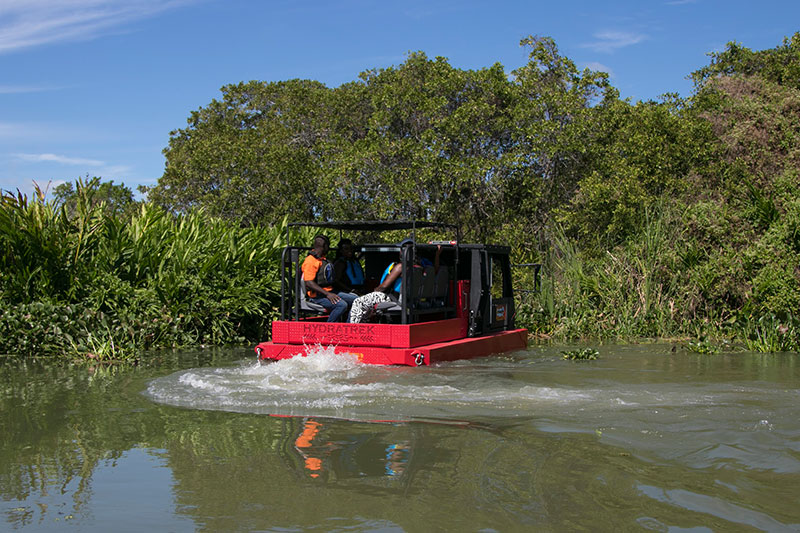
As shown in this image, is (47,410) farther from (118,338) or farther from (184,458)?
(118,338)

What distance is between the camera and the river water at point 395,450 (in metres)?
4.60

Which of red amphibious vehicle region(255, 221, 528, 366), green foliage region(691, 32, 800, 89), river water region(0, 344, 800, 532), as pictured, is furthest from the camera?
green foliage region(691, 32, 800, 89)

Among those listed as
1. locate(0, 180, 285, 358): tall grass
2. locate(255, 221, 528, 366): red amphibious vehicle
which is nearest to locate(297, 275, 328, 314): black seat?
locate(255, 221, 528, 366): red amphibious vehicle

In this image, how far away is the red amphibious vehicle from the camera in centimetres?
1001

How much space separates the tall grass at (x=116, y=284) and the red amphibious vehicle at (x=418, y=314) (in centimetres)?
237

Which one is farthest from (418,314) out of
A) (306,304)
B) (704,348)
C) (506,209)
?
(506,209)

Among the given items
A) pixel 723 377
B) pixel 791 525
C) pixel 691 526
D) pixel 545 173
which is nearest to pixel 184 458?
pixel 691 526

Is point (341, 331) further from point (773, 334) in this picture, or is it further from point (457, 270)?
point (773, 334)

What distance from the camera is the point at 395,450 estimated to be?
598 cm

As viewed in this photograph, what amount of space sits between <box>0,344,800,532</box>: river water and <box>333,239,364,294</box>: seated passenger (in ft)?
6.08

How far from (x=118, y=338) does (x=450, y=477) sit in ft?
27.0

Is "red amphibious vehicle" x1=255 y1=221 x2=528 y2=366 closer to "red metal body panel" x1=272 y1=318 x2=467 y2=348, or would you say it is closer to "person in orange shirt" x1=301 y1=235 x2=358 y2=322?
"red metal body panel" x1=272 y1=318 x2=467 y2=348

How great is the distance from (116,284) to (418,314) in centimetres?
507

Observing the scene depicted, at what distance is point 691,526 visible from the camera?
4340mm
